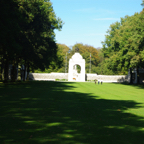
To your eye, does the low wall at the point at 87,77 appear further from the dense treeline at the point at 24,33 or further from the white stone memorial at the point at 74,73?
the dense treeline at the point at 24,33

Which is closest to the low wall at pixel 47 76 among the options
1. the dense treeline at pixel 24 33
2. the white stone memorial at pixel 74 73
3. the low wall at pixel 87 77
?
the low wall at pixel 87 77

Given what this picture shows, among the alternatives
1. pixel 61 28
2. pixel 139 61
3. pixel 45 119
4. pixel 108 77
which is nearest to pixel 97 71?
pixel 108 77

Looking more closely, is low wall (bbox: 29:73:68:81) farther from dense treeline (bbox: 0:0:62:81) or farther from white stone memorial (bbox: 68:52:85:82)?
dense treeline (bbox: 0:0:62:81)

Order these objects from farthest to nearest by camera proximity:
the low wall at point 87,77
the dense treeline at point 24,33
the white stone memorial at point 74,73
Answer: the low wall at point 87,77, the white stone memorial at point 74,73, the dense treeline at point 24,33

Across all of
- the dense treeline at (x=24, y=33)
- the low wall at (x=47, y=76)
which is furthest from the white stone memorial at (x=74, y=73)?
A: the dense treeline at (x=24, y=33)

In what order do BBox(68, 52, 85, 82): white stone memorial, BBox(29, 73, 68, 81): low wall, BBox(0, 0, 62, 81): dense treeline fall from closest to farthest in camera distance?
BBox(0, 0, 62, 81): dense treeline < BBox(68, 52, 85, 82): white stone memorial < BBox(29, 73, 68, 81): low wall

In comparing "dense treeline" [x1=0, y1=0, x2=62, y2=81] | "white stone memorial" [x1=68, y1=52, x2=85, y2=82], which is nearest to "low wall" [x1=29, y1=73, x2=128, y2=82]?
"white stone memorial" [x1=68, y1=52, x2=85, y2=82]

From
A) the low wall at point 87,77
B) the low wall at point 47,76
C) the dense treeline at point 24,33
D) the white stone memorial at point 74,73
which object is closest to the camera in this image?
the dense treeline at point 24,33

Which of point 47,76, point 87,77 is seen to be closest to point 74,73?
point 87,77

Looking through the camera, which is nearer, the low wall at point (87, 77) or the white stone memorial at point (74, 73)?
the white stone memorial at point (74, 73)

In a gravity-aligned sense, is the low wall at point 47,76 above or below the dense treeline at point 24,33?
below

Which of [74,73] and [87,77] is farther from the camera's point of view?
[87,77]

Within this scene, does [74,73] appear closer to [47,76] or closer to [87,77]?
[87,77]

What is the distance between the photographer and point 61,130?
6.65m
